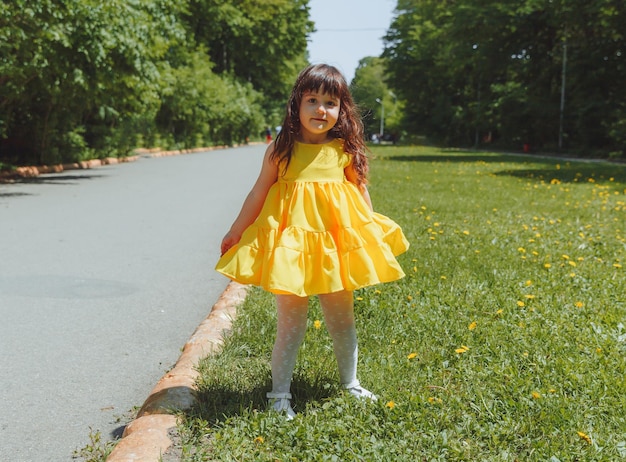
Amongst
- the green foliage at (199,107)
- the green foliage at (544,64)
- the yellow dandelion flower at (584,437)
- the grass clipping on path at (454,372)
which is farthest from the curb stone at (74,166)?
the yellow dandelion flower at (584,437)

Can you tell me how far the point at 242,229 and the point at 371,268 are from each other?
63 cm

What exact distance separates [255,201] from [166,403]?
939mm

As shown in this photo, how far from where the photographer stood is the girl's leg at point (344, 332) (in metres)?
3.09

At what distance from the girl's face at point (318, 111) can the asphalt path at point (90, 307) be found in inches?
60.4

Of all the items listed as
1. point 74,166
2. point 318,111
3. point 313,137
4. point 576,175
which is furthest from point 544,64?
point 318,111

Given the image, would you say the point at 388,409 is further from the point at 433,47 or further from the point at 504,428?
the point at 433,47

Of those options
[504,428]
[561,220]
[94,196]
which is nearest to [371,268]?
[504,428]

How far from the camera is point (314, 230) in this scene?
2.91 meters

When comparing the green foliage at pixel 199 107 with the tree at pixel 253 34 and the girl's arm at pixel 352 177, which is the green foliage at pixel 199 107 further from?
the girl's arm at pixel 352 177

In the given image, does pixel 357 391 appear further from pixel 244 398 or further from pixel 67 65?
pixel 67 65

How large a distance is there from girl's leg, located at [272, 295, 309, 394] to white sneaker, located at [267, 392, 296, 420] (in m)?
0.02

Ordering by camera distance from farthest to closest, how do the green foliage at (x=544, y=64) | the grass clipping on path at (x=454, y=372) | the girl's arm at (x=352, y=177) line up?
the green foliage at (x=544, y=64), the girl's arm at (x=352, y=177), the grass clipping on path at (x=454, y=372)

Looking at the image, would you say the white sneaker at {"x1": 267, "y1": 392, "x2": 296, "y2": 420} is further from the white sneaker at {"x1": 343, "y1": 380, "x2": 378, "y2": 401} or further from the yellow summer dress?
the yellow summer dress

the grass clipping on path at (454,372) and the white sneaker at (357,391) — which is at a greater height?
the white sneaker at (357,391)
